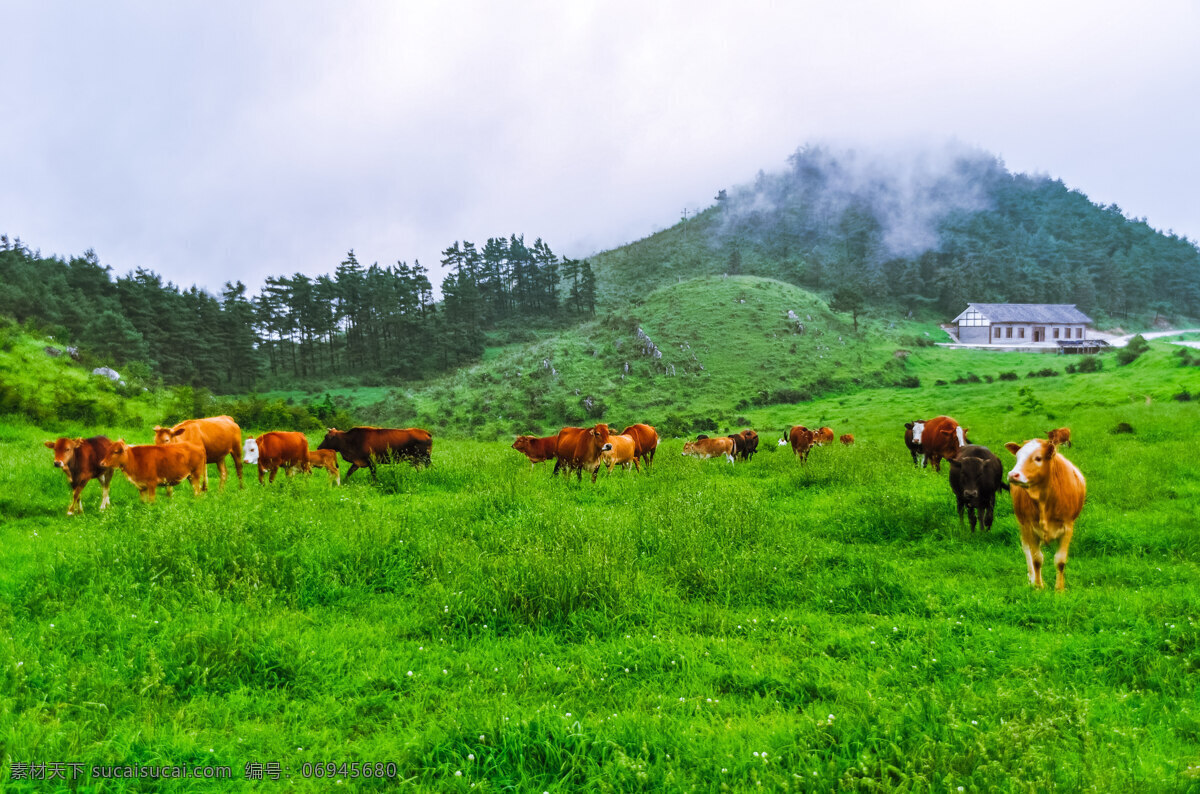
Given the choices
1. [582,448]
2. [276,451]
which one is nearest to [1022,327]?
[582,448]

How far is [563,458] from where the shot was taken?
1474cm

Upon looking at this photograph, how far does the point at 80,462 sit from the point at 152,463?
1.17 metres

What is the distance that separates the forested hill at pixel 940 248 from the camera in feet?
383

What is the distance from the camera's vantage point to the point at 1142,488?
10.2 meters

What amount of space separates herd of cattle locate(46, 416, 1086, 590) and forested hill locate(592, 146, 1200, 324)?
103 metres

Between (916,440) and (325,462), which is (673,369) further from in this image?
(325,462)

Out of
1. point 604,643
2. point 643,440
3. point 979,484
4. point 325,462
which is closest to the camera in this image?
point 604,643

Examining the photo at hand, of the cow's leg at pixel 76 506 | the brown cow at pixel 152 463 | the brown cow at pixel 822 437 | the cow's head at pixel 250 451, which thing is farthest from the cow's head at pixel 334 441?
the brown cow at pixel 822 437

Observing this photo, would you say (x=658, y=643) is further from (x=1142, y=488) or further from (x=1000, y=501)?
(x=1142, y=488)

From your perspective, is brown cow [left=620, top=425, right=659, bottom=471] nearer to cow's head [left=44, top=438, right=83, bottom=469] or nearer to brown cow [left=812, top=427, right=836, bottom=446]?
brown cow [left=812, top=427, right=836, bottom=446]

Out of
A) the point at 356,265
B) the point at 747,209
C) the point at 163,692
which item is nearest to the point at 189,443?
the point at 163,692

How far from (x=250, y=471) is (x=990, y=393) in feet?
166

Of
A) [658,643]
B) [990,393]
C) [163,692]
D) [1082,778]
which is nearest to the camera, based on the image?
[1082,778]

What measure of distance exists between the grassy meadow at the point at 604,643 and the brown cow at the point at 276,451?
2.94 m
